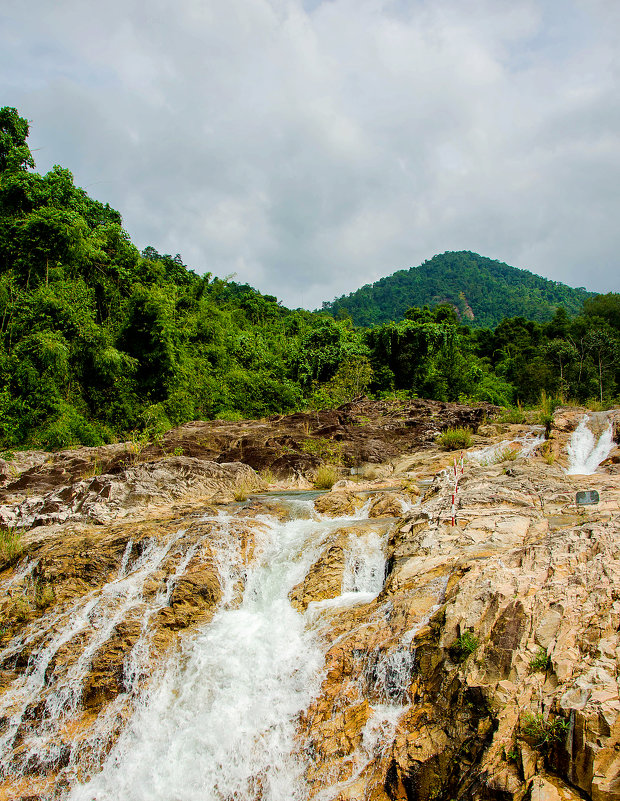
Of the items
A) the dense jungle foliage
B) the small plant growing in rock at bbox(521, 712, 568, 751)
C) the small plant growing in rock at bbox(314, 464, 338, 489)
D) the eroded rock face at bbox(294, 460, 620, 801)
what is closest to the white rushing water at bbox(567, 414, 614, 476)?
the eroded rock face at bbox(294, 460, 620, 801)

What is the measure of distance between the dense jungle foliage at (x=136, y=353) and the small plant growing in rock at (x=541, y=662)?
14.6m

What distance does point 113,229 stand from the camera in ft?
82.2

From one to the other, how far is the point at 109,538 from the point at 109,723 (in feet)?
12.1

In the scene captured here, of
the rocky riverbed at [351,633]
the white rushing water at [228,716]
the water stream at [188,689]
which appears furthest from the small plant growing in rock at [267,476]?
the white rushing water at [228,716]

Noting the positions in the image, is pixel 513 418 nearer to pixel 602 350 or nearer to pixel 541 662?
pixel 541 662

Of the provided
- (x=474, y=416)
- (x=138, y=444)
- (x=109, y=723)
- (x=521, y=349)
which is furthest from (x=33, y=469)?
(x=521, y=349)

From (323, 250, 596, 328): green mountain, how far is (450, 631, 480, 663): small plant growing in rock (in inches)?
3478

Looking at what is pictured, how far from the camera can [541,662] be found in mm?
4480

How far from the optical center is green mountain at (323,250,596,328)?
103 meters

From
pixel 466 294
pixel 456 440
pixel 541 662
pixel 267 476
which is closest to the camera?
pixel 541 662

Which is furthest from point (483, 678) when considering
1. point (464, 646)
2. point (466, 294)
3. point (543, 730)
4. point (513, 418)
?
point (466, 294)

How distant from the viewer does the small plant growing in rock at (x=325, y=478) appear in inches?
568

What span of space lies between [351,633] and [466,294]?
131 metres

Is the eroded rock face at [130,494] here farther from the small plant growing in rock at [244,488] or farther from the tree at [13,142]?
the tree at [13,142]
